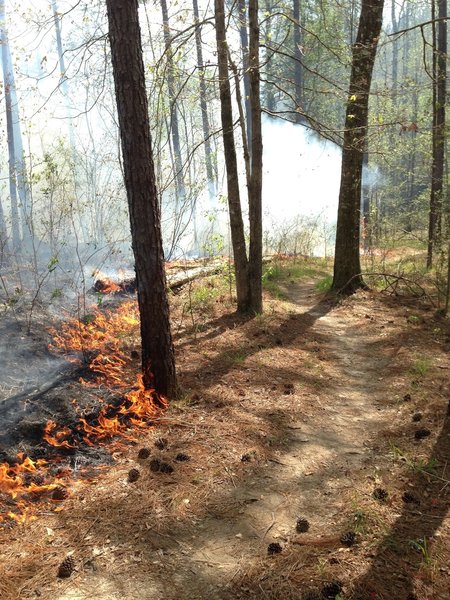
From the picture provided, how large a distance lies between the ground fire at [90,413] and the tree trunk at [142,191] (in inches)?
12.0

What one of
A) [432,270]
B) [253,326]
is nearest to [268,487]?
[253,326]

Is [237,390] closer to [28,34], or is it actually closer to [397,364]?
[397,364]

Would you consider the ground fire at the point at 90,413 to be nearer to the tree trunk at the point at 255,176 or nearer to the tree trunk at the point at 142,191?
the tree trunk at the point at 142,191

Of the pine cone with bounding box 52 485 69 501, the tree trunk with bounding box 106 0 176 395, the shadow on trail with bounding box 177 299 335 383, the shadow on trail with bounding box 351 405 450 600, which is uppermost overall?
the tree trunk with bounding box 106 0 176 395

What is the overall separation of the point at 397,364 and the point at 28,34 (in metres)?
5.84

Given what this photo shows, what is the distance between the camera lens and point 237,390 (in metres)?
4.71

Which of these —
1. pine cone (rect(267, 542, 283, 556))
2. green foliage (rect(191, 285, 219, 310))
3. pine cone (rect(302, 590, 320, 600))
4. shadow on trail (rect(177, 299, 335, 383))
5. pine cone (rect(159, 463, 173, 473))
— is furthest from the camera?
green foliage (rect(191, 285, 219, 310))

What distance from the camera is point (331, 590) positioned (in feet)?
7.00

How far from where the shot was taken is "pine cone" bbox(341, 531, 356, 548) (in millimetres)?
2453

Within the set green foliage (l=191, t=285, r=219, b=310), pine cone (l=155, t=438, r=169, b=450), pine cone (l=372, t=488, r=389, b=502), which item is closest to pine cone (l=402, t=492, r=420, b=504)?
pine cone (l=372, t=488, r=389, b=502)

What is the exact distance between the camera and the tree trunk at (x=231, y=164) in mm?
6402

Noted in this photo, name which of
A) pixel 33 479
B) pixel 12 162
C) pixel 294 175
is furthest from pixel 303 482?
pixel 12 162

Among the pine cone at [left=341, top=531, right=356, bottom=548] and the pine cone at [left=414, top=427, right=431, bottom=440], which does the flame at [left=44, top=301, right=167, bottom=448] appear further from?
the pine cone at [left=414, top=427, right=431, bottom=440]

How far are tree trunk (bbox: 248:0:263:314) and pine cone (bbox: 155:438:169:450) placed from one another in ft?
12.8
